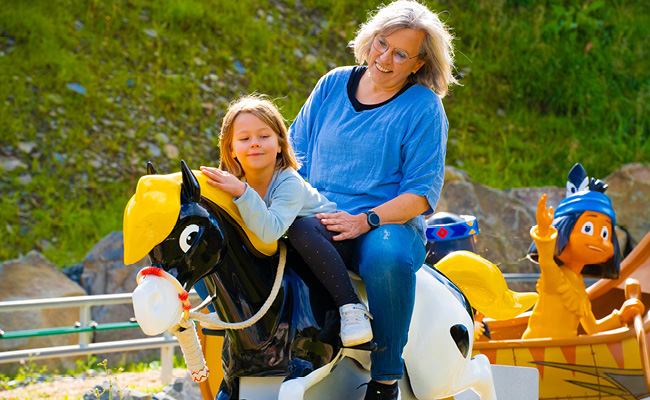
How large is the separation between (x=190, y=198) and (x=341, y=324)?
21.2 inches

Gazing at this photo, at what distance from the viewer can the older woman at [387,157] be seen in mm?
2059

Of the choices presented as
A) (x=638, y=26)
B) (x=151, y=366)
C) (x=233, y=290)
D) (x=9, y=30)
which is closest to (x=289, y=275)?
(x=233, y=290)

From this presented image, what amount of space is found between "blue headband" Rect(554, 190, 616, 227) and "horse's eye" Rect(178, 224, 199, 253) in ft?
8.96

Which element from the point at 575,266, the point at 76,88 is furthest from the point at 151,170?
the point at 76,88

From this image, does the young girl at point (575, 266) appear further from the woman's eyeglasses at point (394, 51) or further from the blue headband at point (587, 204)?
the woman's eyeglasses at point (394, 51)

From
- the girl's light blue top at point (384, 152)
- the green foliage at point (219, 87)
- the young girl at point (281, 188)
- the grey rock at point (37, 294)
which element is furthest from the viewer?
the green foliage at point (219, 87)

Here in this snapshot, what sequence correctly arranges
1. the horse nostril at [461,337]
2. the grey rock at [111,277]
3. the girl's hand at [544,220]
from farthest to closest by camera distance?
the grey rock at [111,277] → the girl's hand at [544,220] → the horse nostril at [461,337]

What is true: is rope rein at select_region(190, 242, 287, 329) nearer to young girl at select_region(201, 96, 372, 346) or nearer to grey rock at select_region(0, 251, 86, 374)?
young girl at select_region(201, 96, 372, 346)

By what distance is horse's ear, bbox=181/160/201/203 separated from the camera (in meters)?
1.72

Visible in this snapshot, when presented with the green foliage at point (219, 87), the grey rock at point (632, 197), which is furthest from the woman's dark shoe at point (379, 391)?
the grey rock at point (632, 197)

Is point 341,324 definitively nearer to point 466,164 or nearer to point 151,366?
point 151,366

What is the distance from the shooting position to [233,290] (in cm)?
192

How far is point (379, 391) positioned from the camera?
2.11 m

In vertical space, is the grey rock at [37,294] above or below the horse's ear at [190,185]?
below
